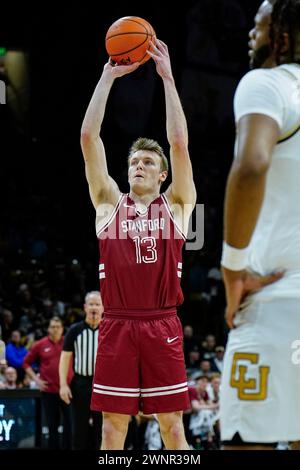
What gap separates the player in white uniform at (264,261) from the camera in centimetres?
276

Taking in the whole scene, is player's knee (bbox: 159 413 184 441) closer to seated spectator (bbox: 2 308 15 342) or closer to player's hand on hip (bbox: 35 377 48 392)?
player's hand on hip (bbox: 35 377 48 392)

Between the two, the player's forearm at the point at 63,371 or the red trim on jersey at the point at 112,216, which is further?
the player's forearm at the point at 63,371

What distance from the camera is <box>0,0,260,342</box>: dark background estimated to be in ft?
57.8

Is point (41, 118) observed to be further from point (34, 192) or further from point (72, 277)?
point (72, 277)

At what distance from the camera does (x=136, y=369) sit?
4.89m

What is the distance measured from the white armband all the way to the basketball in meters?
2.64

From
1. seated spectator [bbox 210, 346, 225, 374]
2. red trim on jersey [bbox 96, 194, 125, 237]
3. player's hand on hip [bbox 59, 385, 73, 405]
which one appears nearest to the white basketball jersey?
red trim on jersey [bbox 96, 194, 125, 237]

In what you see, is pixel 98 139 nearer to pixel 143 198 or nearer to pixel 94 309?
pixel 143 198

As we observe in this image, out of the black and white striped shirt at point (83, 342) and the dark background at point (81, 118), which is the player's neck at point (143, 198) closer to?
the black and white striped shirt at point (83, 342)

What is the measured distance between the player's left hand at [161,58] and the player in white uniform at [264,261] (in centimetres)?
178

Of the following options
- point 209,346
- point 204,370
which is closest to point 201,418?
point 204,370

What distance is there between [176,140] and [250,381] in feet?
8.03

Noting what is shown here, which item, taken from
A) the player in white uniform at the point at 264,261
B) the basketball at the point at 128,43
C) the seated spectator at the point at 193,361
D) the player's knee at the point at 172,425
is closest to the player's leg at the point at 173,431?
the player's knee at the point at 172,425
